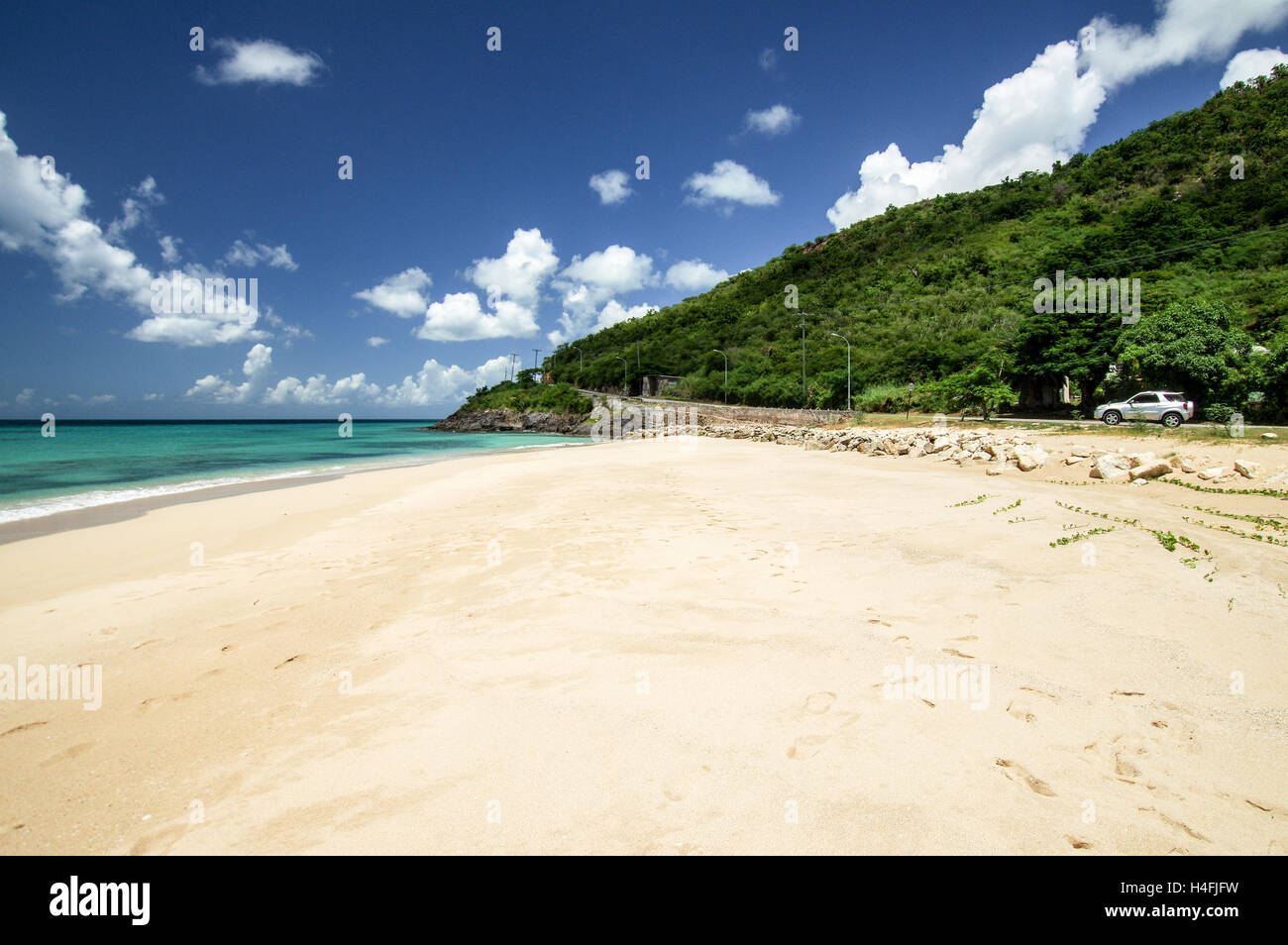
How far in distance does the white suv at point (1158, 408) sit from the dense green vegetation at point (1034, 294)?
1.12m

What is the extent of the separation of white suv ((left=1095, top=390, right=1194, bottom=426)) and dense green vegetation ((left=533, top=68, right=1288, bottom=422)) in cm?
112

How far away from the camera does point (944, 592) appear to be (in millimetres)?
5059

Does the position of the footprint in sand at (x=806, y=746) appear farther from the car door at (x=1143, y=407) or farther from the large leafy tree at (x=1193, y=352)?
the large leafy tree at (x=1193, y=352)

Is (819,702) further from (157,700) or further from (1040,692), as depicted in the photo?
(157,700)

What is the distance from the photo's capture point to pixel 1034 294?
3378cm

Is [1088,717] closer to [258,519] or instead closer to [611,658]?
[611,658]

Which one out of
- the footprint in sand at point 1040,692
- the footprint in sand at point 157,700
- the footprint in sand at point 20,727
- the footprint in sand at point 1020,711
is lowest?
the footprint in sand at point 20,727

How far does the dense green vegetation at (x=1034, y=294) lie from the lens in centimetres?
2322

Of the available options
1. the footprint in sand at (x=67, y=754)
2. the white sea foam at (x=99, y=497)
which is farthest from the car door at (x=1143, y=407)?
the white sea foam at (x=99, y=497)

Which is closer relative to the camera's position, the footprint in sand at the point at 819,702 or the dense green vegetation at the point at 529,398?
the footprint in sand at the point at 819,702

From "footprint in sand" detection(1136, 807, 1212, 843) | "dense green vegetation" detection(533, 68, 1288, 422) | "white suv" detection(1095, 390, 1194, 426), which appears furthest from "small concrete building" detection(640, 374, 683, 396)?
"footprint in sand" detection(1136, 807, 1212, 843)

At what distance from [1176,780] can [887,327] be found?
62613mm

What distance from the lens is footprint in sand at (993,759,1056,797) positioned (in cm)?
247
